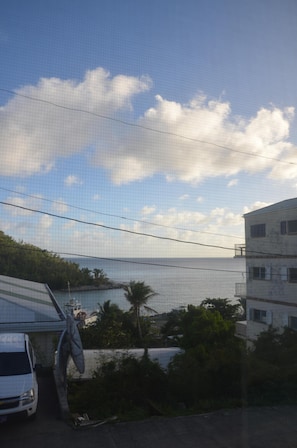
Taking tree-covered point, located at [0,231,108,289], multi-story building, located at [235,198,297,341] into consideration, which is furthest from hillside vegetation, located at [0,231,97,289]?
multi-story building, located at [235,198,297,341]

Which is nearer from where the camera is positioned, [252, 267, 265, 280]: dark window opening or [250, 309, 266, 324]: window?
[252, 267, 265, 280]: dark window opening

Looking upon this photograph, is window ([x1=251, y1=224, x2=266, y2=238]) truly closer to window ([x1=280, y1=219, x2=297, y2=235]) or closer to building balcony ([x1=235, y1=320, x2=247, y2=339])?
window ([x1=280, y1=219, x2=297, y2=235])

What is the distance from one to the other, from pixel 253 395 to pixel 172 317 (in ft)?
27.9


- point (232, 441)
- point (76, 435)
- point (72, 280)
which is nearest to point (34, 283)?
point (72, 280)

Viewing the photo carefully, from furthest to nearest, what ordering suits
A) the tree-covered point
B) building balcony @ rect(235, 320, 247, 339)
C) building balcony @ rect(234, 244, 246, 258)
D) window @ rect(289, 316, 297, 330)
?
building balcony @ rect(235, 320, 247, 339) < the tree-covered point < window @ rect(289, 316, 297, 330) < building balcony @ rect(234, 244, 246, 258)

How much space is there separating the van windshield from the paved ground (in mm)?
297

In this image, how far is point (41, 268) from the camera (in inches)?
238

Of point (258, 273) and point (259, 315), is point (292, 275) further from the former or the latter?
point (259, 315)

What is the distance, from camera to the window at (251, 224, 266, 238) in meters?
5.18

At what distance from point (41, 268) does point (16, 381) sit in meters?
3.97

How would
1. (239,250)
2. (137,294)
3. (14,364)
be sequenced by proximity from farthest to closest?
(137,294), (239,250), (14,364)

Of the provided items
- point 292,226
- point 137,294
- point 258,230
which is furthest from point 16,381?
point 137,294

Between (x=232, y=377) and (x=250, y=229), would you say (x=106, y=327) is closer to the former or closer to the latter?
(x=250, y=229)

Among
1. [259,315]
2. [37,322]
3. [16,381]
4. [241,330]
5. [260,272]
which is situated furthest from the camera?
[241,330]
